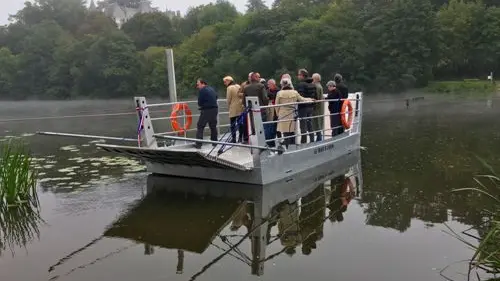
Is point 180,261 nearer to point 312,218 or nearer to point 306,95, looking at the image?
point 312,218

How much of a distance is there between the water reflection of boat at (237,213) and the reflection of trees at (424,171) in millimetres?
561

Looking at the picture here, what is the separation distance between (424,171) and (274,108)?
3198mm

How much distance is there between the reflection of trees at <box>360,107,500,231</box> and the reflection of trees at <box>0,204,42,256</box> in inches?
179

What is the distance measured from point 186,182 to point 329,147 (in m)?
3.41

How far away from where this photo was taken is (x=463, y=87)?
47.6m

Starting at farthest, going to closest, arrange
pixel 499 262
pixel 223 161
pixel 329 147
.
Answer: pixel 329 147, pixel 223 161, pixel 499 262

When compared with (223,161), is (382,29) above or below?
above

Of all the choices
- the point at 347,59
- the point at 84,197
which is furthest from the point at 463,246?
the point at 347,59

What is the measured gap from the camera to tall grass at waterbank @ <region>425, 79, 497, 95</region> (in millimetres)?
44584

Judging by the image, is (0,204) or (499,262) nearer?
(499,262)

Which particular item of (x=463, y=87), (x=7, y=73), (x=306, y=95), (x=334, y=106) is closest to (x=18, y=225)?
(x=306, y=95)

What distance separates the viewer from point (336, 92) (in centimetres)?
1230

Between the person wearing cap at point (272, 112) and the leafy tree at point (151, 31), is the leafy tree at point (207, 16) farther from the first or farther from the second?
the person wearing cap at point (272, 112)

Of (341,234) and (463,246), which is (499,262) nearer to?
(463,246)
